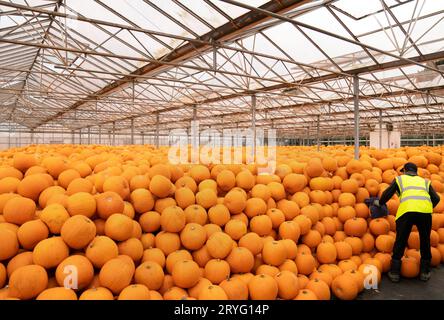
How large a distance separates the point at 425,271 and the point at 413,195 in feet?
2.67

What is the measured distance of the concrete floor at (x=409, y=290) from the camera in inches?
113

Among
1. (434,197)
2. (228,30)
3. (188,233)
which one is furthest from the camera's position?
(228,30)

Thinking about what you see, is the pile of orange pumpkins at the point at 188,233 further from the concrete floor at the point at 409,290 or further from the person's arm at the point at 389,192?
the person's arm at the point at 389,192

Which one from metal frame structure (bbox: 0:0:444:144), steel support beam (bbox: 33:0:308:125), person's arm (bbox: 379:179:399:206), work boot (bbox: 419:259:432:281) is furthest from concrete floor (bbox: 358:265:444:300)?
steel support beam (bbox: 33:0:308:125)

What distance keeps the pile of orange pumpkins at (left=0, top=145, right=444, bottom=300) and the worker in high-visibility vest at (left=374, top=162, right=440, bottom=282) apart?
13 cm

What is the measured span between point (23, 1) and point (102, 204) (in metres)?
6.94

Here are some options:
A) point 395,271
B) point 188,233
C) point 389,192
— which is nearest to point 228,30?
point 389,192

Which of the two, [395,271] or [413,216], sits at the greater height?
[413,216]

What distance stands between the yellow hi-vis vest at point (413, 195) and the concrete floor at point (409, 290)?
715 mm

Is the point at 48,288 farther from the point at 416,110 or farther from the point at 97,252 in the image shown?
the point at 416,110

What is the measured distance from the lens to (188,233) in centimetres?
246

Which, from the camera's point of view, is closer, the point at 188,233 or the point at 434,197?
the point at 188,233

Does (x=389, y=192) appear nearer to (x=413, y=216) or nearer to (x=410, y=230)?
(x=413, y=216)
